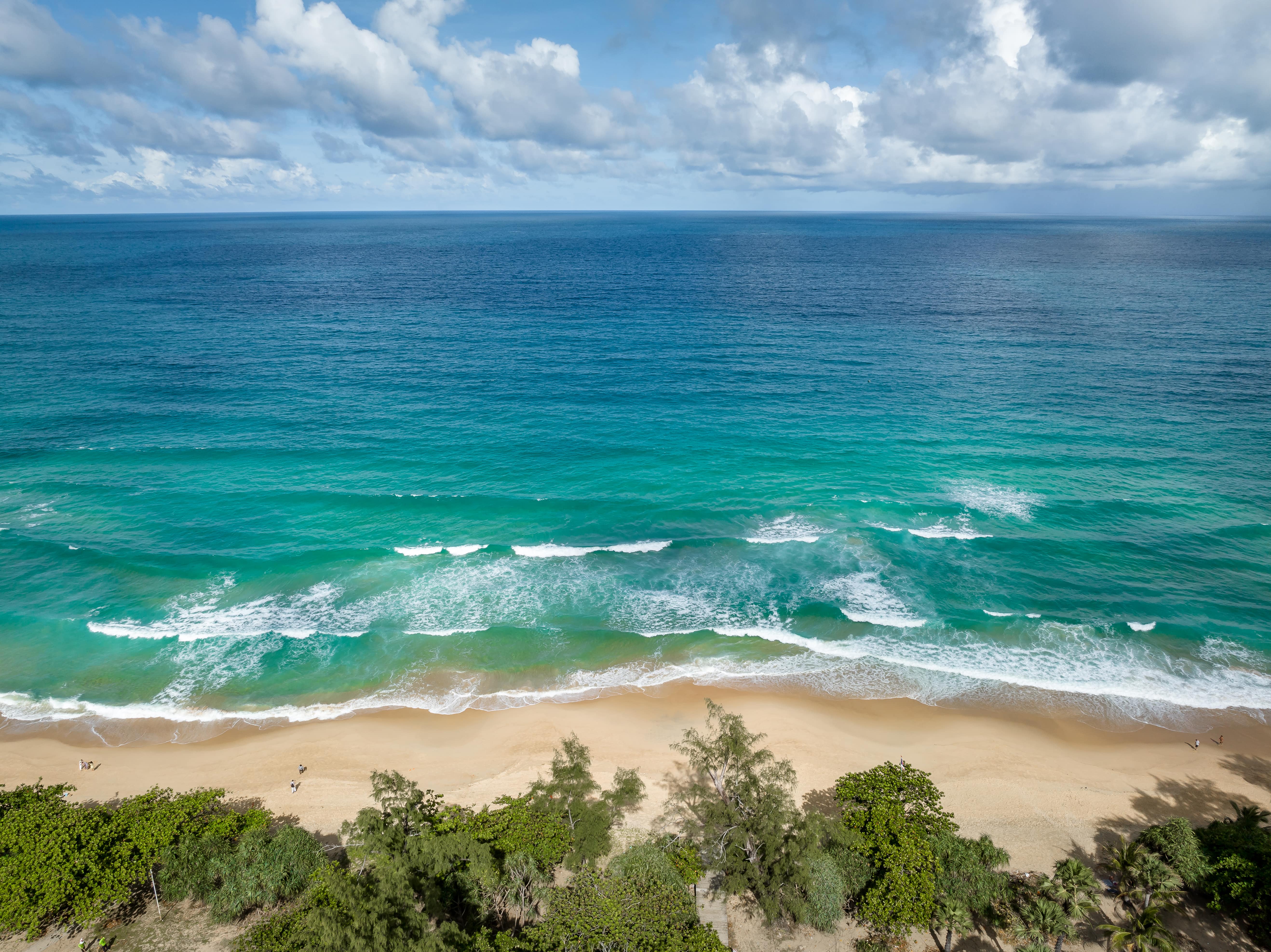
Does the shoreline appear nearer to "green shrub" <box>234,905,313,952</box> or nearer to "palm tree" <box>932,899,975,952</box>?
"palm tree" <box>932,899,975,952</box>

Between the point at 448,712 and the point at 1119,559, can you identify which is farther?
the point at 1119,559

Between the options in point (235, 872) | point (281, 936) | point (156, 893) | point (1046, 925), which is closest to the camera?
point (281, 936)

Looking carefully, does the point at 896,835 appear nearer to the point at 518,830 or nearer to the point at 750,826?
the point at 750,826

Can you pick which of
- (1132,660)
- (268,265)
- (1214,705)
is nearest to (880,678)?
(1132,660)

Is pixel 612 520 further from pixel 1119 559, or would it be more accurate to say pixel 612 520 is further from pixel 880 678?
pixel 1119 559

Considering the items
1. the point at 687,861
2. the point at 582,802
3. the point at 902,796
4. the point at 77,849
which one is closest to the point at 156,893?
the point at 77,849

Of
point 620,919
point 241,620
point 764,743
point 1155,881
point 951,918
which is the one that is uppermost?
point 620,919

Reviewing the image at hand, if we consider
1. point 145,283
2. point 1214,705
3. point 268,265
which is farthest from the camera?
point 268,265

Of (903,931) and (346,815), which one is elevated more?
(903,931)
